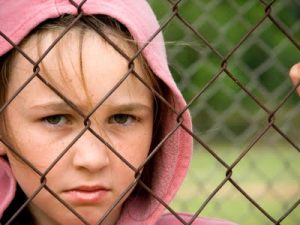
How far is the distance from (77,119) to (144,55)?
18 centimetres

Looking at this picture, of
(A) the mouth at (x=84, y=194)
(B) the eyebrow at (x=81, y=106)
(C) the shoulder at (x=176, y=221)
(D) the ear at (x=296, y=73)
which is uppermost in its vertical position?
(D) the ear at (x=296, y=73)

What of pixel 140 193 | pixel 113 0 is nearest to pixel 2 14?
pixel 113 0

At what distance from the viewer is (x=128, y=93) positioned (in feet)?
5.83

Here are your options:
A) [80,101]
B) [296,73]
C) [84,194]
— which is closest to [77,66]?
[80,101]

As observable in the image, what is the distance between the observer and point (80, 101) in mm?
1717

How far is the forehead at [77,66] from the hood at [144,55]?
0.04m

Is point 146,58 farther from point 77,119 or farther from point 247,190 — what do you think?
point 247,190

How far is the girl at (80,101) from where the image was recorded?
172cm

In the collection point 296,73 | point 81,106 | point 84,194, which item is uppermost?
point 296,73

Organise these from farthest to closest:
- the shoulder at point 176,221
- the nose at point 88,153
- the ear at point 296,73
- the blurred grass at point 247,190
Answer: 1. the blurred grass at point 247,190
2. the shoulder at point 176,221
3. the ear at point 296,73
4. the nose at point 88,153

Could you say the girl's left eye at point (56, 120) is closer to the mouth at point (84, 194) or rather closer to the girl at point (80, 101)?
the girl at point (80, 101)

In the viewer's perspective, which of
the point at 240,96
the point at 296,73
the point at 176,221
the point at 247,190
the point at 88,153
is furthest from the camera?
the point at 247,190

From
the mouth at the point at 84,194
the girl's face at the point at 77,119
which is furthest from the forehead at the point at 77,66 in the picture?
the mouth at the point at 84,194

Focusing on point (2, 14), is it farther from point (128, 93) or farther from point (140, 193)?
point (140, 193)
